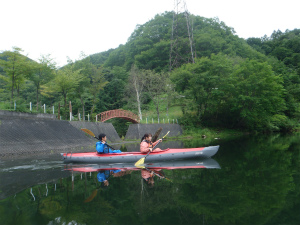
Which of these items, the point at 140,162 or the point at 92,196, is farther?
the point at 140,162

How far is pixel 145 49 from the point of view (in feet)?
201

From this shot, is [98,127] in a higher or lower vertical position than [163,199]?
higher

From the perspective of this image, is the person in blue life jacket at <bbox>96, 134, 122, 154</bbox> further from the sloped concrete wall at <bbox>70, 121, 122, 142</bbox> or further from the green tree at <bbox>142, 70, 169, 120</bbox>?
the green tree at <bbox>142, 70, 169, 120</bbox>

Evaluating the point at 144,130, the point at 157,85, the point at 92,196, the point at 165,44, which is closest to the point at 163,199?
the point at 92,196

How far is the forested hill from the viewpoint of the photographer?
5378 cm

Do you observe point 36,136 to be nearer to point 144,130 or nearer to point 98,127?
point 98,127

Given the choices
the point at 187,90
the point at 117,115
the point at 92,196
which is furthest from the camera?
the point at 187,90

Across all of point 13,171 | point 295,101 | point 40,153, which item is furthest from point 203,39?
point 13,171

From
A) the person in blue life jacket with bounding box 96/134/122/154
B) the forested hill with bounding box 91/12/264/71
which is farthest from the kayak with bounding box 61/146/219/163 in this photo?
the forested hill with bounding box 91/12/264/71

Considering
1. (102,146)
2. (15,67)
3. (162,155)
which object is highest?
(15,67)

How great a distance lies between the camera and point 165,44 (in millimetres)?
55688

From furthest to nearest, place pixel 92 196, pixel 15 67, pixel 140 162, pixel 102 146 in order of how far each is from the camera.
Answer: pixel 15 67 < pixel 102 146 < pixel 140 162 < pixel 92 196

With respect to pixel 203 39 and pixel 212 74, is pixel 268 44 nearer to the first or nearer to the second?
pixel 203 39

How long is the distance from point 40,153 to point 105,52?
6702 cm
